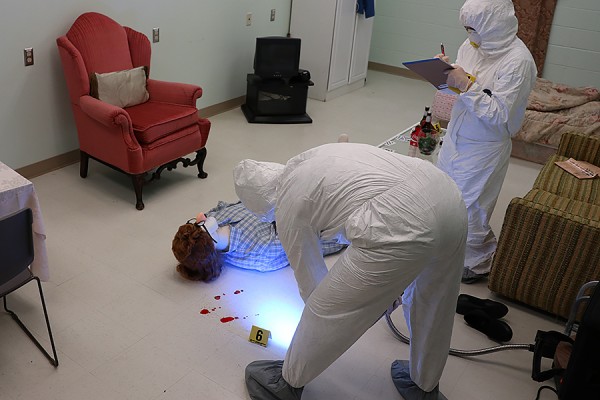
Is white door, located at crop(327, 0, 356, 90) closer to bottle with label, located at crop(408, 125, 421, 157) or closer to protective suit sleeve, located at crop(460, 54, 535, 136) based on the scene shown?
bottle with label, located at crop(408, 125, 421, 157)

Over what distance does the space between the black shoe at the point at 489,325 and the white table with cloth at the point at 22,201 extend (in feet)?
6.87

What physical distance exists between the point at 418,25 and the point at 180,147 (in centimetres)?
445

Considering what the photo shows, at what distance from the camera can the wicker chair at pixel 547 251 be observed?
108 inches

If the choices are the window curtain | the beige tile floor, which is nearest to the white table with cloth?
the beige tile floor

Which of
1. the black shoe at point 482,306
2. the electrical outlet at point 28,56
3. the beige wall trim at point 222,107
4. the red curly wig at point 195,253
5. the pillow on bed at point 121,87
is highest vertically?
the electrical outlet at point 28,56

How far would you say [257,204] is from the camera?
2178 millimetres

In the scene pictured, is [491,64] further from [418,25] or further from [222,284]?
[418,25]

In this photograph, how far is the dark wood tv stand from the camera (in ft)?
17.4

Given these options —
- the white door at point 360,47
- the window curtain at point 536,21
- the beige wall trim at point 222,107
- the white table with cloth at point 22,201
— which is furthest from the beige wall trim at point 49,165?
the window curtain at point 536,21

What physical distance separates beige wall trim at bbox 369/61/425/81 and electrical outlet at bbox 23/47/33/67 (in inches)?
195

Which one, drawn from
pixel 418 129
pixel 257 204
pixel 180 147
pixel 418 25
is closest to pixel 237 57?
pixel 180 147

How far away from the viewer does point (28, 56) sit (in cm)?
361

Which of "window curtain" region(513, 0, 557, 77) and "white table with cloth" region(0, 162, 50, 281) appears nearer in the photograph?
"white table with cloth" region(0, 162, 50, 281)

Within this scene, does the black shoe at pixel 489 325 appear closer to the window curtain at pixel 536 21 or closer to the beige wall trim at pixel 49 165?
the beige wall trim at pixel 49 165
